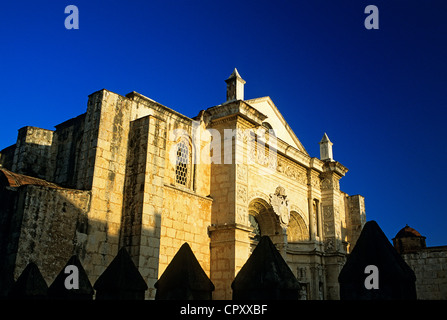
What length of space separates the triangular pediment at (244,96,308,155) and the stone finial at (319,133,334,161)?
1393mm

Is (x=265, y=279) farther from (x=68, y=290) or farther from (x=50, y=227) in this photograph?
(x=50, y=227)

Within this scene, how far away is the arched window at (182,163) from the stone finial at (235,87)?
2.67 m

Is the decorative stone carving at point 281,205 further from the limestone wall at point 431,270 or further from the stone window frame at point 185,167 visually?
the limestone wall at point 431,270

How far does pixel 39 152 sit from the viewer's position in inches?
551

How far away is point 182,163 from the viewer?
1385 centimetres

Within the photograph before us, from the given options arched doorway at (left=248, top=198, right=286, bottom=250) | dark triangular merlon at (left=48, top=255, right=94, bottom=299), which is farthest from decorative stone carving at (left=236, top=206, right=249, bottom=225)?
dark triangular merlon at (left=48, top=255, right=94, bottom=299)

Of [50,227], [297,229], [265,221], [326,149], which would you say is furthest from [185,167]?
[326,149]

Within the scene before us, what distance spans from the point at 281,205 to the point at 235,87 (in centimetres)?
510

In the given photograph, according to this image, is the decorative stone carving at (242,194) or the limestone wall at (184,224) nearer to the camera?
the limestone wall at (184,224)

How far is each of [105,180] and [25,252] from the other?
2.88 meters

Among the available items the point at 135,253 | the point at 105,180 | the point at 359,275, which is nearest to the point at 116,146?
the point at 105,180

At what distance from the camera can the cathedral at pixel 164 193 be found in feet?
32.3

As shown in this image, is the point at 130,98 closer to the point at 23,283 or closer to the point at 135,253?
the point at 135,253

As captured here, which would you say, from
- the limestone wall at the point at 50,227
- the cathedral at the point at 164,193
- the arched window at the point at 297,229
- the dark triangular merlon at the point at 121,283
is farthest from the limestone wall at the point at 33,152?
the arched window at the point at 297,229
